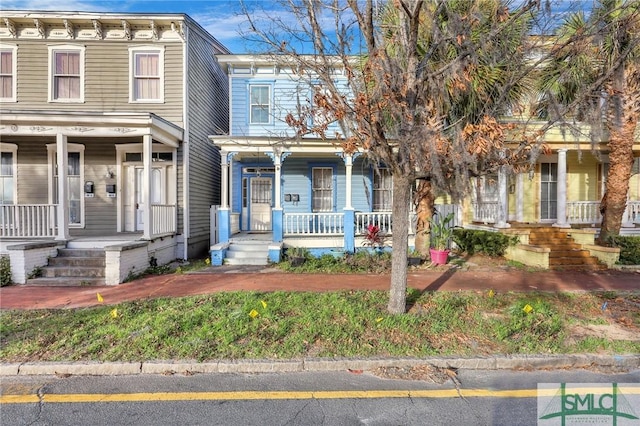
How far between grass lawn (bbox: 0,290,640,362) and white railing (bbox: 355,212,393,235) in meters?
4.90

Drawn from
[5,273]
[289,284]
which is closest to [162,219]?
[5,273]

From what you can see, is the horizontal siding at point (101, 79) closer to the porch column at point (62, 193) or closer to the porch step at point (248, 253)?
the porch column at point (62, 193)

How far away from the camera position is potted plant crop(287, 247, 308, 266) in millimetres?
9782

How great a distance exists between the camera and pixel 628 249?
1000 cm

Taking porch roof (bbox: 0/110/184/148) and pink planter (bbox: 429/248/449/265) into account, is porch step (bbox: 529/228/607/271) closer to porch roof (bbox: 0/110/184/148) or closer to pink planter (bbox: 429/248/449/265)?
pink planter (bbox: 429/248/449/265)

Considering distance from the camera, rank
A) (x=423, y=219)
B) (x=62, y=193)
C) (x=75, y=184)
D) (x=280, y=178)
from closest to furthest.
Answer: (x=62, y=193), (x=423, y=219), (x=75, y=184), (x=280, y=178)

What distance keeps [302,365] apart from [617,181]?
11088 mm

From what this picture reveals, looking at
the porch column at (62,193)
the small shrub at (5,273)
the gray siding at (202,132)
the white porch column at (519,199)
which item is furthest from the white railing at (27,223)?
the white porch column at (519,199)

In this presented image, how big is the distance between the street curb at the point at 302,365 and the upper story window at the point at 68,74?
10.8 m

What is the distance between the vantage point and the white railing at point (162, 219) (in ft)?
32.9

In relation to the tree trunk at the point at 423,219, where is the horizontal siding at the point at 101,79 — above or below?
above

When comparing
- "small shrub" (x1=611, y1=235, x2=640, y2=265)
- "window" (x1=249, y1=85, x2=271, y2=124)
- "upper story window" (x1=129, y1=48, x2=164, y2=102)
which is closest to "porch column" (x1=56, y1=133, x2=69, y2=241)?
"upper story window" (x1=129, y1=48, x2=164, y2=102)

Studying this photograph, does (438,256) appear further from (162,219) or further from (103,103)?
(103,103)

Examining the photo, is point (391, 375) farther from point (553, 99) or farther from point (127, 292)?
point (127, 292)
